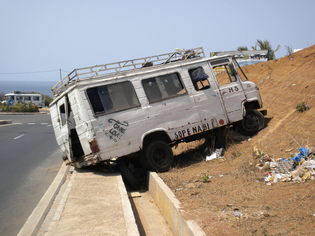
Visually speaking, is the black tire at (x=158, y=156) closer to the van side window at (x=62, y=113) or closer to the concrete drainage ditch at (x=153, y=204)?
the concrete drainage ditch at (x=153, y=204)

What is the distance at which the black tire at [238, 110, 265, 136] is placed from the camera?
13.0m

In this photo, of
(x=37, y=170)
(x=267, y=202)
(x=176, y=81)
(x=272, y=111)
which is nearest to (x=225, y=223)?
(x=267, y=202)

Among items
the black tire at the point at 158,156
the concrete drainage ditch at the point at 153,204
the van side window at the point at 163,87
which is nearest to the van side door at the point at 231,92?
the van side window at the point at 163,87

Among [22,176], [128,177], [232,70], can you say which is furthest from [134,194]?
[232,70]

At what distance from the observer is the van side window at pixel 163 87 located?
11156 mm

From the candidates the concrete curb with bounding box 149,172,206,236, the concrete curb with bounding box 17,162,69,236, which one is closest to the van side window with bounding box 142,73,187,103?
the concrete curb with bounding box 149,172,206,236

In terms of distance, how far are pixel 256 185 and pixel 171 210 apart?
68.8 inches

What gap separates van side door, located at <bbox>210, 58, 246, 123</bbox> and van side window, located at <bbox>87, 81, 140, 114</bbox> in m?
2.78

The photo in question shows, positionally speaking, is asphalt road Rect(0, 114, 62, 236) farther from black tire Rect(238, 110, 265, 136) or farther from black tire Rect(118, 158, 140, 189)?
black tire Rect(238, 110, 265, 136)

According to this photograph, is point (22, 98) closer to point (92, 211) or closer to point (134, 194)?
point (134, 194)

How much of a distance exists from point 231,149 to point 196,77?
7.66ft

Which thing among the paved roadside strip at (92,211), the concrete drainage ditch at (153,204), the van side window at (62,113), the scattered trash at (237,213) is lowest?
the scattered trash at (237,213)

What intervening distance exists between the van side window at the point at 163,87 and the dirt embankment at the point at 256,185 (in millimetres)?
2011

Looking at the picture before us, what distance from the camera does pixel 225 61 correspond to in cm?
1275
